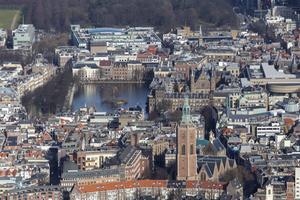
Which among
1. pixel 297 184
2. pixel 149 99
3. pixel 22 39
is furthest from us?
pixel 22 39

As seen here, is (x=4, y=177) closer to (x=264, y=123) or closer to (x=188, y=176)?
(x=188, y=176)

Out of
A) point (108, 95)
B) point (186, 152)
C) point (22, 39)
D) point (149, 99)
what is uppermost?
point (186, 152)

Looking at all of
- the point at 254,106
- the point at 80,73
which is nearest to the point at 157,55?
the point at 80,73

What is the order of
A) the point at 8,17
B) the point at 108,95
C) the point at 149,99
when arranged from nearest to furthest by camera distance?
the point at 149,99
the point at 108,95
the point at 8,17

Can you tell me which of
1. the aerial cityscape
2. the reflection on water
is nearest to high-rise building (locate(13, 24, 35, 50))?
the aerial cityscape

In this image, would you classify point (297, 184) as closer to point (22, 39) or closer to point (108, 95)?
point (108, 95)

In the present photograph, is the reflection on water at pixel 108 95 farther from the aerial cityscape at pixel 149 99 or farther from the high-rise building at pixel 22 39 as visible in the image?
the high-rise building at pixel 22 39

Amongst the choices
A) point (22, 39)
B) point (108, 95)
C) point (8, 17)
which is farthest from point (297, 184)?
point (8, 17)

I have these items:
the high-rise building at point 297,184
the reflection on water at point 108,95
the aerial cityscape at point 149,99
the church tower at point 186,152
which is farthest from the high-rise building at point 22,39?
the high-rise building at point 297,184
